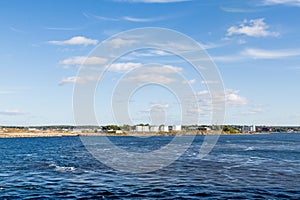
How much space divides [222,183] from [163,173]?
14806 mm

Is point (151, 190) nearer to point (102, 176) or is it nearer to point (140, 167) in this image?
point (102, 176)

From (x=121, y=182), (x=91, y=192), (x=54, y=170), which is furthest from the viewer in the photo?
(x=54, y=170)

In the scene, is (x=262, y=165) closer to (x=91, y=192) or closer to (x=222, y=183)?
(x=222, y=183)

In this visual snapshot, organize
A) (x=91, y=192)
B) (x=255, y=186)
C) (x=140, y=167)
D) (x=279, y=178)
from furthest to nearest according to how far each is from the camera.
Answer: (x=140, y=167)
(x=279, y=178)
(x=255, y=186)
(x=91, y=192)

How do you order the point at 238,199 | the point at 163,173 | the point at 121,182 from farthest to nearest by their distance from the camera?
the point at 163,173 < the point at 121,182 < the point at 238,199

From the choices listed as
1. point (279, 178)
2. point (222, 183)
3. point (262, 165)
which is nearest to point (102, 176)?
point (222, 183)

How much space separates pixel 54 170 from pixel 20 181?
13.4 meters

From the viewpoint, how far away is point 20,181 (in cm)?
6181

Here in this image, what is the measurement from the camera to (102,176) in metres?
66.6

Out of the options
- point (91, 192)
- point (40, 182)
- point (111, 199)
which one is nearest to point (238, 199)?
point (111, 199)

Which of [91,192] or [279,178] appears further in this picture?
[279,178]

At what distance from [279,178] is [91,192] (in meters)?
34.9

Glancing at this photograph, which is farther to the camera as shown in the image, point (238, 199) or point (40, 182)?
point (40, 182)

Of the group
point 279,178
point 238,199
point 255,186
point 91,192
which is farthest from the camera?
point 279,178
